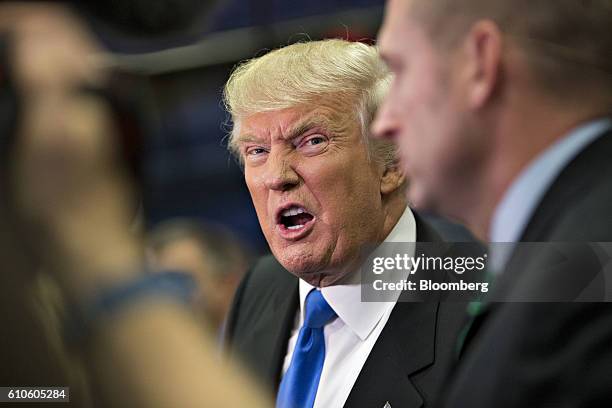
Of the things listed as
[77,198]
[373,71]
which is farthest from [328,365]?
[77,198]

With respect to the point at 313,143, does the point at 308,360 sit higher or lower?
lower

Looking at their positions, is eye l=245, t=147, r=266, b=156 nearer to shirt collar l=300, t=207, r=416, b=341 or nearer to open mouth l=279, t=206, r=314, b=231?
open mouth l=279, t=206, r=314, b=231

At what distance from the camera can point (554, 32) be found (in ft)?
3.23

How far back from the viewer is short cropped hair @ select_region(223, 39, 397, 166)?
1.78 metres

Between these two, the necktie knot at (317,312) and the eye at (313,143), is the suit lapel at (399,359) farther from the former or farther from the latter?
the eye at (313,143)

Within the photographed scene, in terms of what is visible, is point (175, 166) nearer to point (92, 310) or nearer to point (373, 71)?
point (373, 71)

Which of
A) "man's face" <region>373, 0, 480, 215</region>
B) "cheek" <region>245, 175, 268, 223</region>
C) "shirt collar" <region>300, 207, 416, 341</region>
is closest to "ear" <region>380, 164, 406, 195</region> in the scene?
"shirt collar" <region>300, 207, 416, 341</region>

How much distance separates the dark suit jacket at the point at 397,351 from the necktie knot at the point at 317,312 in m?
0.10

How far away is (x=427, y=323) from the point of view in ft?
5.68

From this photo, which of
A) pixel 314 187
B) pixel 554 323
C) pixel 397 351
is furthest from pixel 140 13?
pixel 554 323

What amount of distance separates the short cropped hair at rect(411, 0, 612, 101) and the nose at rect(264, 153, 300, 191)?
0.81 metres

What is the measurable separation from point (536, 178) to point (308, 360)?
914 millimetres

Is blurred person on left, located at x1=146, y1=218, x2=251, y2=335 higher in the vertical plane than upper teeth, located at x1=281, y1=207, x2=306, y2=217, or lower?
lower

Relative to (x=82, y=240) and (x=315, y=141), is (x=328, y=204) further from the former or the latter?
(x=82, y=240)
